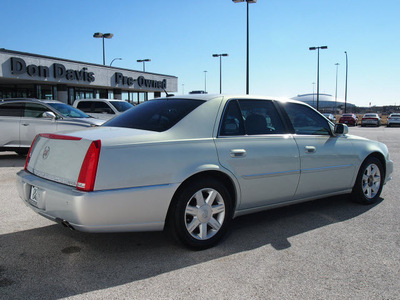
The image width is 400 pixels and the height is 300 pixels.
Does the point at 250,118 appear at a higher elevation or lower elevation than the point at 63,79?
lower

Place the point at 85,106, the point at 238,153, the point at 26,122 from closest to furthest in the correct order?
the point at 238,153 < the point at 26,122 < the point at 85,106

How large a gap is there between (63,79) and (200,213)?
87.7 feet

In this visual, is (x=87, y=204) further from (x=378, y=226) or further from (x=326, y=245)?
(x=378, y=226)

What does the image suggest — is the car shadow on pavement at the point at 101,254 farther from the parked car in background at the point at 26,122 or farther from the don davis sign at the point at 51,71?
the don davis sign at the point at 51,71

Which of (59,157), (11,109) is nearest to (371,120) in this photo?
(11,109)

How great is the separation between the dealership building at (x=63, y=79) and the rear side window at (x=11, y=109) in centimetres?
1512

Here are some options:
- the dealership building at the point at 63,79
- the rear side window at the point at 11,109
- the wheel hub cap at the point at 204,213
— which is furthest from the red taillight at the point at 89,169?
the dealership building at the point at 63,79

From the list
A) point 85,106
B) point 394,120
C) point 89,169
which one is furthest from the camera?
point 394,120

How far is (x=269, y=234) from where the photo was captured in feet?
13.3

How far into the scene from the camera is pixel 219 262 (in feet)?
10.9

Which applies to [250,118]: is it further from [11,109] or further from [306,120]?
[11,109]

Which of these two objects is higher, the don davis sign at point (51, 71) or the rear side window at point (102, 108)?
the don davis sign at point (51, 71)

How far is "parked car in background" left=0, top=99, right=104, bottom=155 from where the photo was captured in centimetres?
970

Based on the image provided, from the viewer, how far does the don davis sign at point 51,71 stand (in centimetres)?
2372
